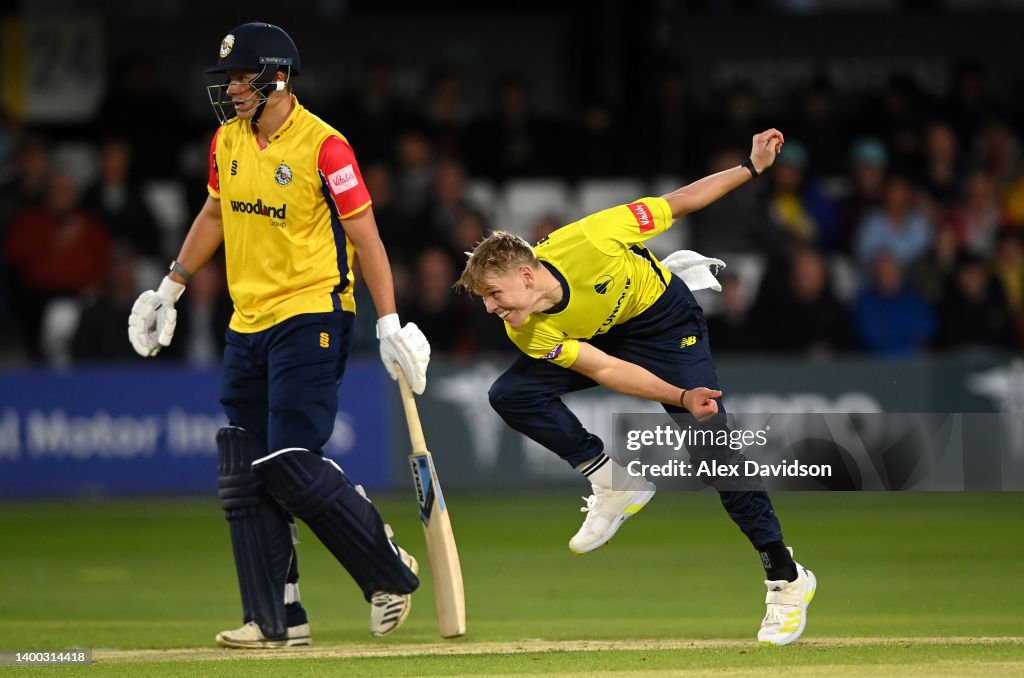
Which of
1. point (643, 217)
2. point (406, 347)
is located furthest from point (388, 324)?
point (643, 217)

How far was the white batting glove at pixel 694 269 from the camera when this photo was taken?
6.94 m

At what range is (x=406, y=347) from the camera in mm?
6617

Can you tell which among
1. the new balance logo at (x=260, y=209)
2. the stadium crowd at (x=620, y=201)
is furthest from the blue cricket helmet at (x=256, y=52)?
the stadium crowd at (x=620, y=201)

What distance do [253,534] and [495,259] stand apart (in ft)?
5.20

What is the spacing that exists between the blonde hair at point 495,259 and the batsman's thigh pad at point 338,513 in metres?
0.96

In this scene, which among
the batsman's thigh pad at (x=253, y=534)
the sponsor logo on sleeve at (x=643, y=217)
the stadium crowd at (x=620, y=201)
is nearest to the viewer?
the sponsor logo on sleeve at (x=643, y=217)

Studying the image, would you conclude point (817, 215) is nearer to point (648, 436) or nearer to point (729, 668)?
point (648, 436)

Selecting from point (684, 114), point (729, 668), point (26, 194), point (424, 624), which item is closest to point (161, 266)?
point (26, 194)

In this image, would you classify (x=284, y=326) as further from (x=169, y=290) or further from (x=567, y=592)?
(x=567, y=592)

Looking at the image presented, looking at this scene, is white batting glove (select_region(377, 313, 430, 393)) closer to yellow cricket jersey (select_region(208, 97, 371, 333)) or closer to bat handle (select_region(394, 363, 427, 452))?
bat handle (select_region(394, 363, 427, 452))

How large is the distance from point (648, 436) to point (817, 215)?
25.8 feet

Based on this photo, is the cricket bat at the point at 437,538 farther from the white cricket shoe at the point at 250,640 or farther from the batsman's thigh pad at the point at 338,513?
the white cricket shoe at the point at 250,640

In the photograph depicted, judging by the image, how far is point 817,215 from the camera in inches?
554

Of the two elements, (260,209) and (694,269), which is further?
(694,269)
